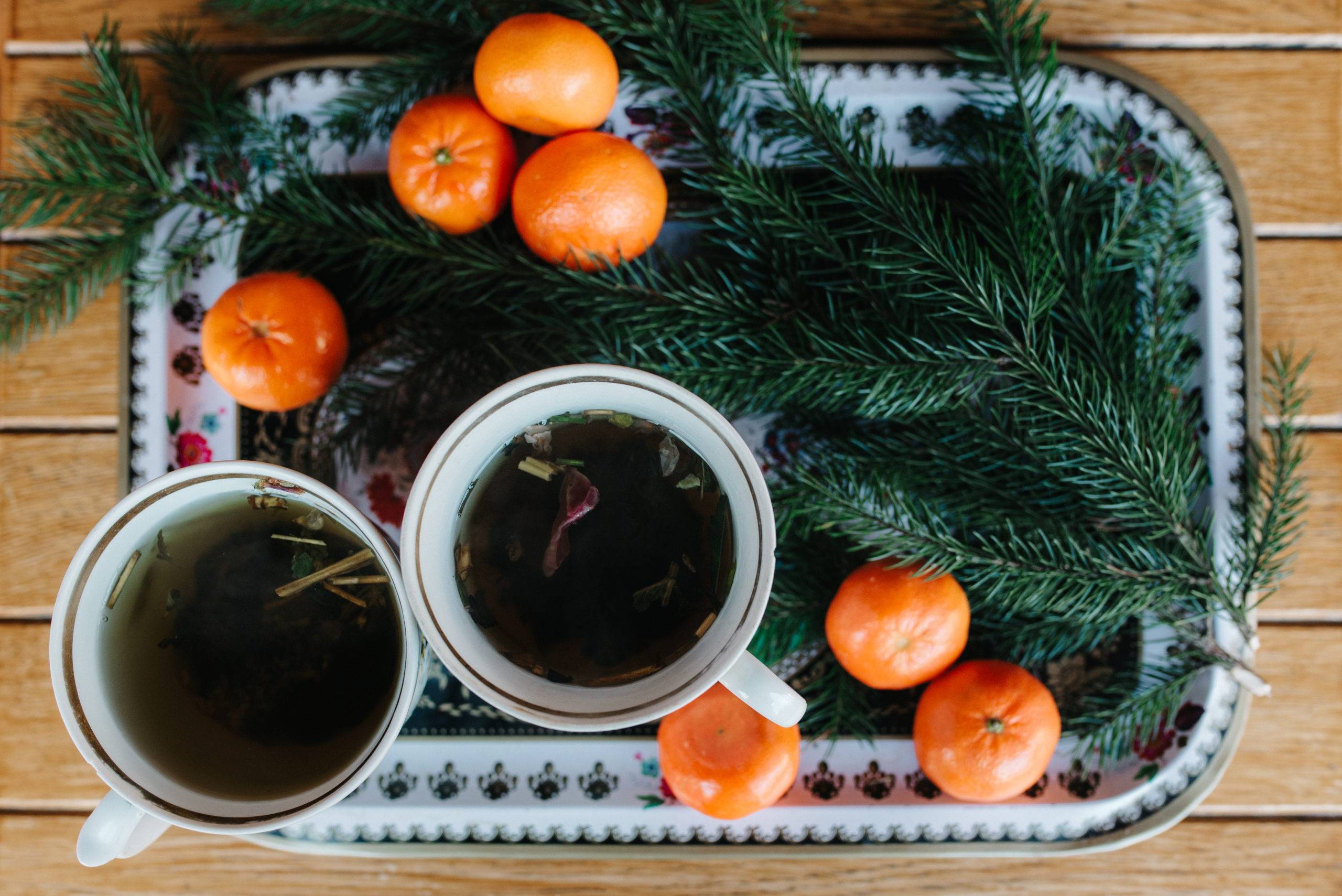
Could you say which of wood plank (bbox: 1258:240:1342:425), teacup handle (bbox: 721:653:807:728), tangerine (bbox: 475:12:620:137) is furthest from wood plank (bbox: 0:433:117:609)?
wood plank (bbox: 1258:240:1342:425)

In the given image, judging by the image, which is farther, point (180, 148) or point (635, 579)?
point (180, 148)

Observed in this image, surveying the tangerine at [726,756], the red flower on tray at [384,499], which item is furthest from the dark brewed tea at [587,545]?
the red flower on tray at [384,499]

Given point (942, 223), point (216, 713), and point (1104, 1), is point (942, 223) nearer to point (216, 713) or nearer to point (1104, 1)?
point (1104, 1)

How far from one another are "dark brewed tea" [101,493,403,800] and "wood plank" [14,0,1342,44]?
56 cm

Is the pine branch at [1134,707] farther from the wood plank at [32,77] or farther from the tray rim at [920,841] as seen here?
the wood plank at [32,77]

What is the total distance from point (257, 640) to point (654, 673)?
306mm

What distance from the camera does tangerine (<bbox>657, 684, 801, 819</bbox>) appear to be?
2.35 feet

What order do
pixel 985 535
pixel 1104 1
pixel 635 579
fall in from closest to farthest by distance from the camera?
pixel 635 579 < pixel 985 535 < pixel 1104 1

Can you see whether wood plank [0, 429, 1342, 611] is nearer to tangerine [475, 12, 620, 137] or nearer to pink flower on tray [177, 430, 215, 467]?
pink flower on tray [177, 430, 215, 467]

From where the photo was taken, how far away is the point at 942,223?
79 cm


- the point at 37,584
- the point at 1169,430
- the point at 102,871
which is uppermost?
the point at 1169,430

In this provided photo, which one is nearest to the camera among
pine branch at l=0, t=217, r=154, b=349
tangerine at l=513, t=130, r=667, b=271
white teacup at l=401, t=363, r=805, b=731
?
white teacup at l=401, t=363, r=805, b=731

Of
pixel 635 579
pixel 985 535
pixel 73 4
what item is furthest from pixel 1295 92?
pixel 73 4

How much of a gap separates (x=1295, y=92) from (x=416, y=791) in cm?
113
